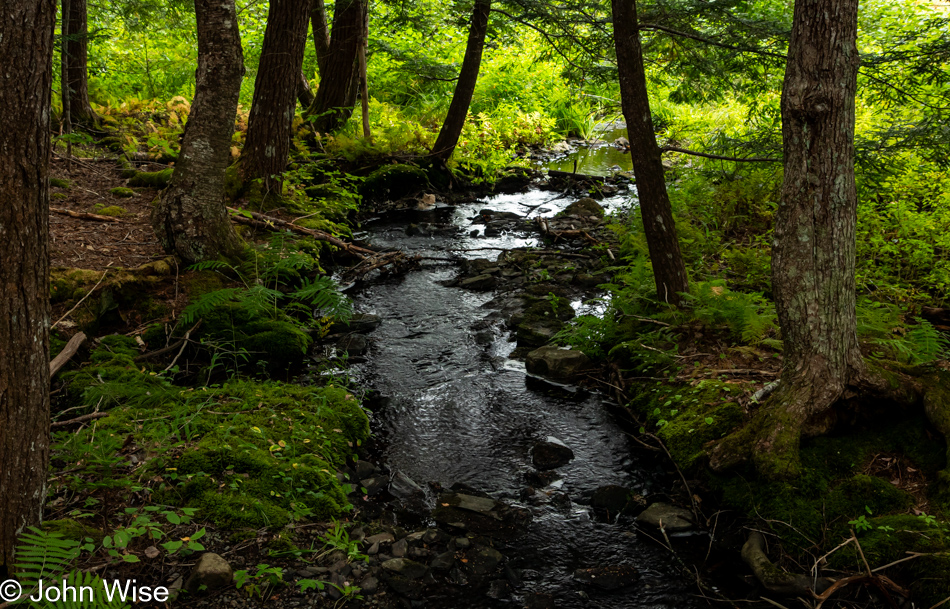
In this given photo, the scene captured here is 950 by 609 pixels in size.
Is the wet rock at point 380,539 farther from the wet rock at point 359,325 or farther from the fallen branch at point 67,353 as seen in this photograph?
the wet rock at point 359,325

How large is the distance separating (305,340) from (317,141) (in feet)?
24.1

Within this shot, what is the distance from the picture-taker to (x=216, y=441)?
442 centimetres

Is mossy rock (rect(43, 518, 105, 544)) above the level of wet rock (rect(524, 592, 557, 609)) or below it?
above

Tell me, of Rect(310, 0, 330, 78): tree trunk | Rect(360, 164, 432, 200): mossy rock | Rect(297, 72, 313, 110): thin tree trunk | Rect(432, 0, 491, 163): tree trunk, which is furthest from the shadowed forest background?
Rect(297, 72, 313, 110): thin tree trunk

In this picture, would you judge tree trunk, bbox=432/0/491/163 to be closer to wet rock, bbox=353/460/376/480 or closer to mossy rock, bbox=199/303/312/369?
mossy rock, bbox=199/303/312/369

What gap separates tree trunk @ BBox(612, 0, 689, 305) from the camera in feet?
20.0

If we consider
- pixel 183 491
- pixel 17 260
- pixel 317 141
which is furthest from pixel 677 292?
pixel 317 141

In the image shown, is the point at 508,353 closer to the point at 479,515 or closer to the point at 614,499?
the point at 614,499

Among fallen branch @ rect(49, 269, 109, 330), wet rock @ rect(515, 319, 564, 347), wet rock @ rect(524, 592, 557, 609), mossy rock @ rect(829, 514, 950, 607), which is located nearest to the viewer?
mossy rock @ rect(829, 514, 950, 607)

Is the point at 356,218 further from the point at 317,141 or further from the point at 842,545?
the point at 842,545

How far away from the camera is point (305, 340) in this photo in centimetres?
671

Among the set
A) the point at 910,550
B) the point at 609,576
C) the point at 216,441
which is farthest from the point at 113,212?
the point at 910,550

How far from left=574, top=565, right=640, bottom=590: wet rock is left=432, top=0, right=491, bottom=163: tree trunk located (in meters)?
10.2

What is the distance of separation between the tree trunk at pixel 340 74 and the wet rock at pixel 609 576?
10.8m
